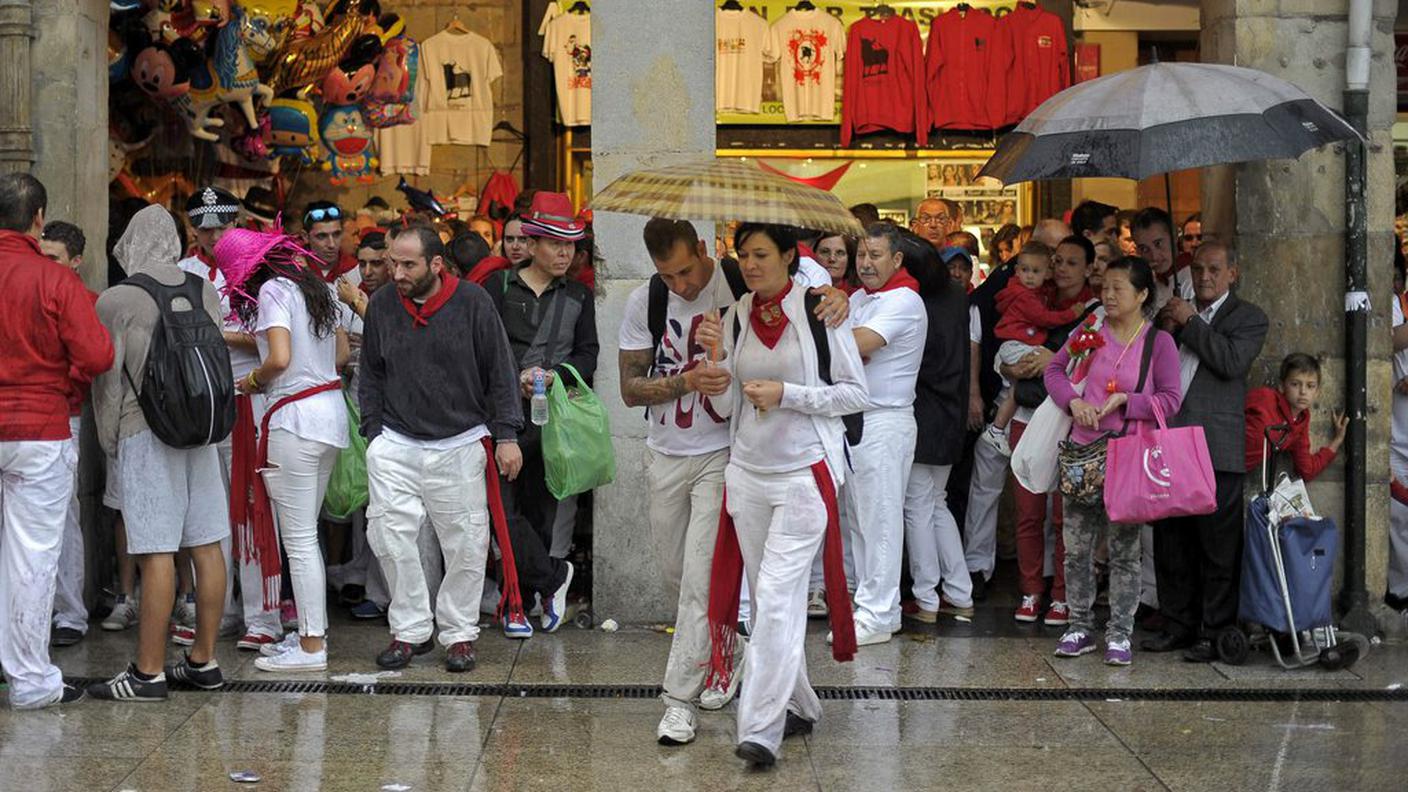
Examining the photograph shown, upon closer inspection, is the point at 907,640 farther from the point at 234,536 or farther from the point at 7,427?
the point at 7,427

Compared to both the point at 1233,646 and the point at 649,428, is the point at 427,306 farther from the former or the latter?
the point at 1233,646

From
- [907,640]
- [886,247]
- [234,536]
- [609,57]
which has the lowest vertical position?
[907,640]

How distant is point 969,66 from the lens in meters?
13.3

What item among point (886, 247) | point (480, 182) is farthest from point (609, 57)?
point (480, 182)

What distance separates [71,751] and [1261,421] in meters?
A: 5.30

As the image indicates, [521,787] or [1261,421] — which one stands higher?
[1261,421]

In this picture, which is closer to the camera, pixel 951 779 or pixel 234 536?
pixel 951 779

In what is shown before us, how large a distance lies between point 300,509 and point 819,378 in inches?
103

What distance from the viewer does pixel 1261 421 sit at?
8195 millimetres

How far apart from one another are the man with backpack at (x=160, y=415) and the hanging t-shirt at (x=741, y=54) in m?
7.08

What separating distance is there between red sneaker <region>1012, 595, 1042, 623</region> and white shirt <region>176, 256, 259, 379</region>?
396 centimetres

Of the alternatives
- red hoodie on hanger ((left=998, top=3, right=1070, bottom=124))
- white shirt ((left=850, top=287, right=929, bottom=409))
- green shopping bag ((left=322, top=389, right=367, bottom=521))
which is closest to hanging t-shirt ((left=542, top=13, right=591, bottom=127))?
red hoodie on hanger ((left=998, top=3, right=1070, bottom=124))

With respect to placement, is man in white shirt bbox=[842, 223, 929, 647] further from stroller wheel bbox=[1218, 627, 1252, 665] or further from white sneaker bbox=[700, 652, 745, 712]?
stroller wheel bbox=[1218, 627, 1252, 665]

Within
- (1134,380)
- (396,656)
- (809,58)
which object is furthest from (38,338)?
(809,58)
